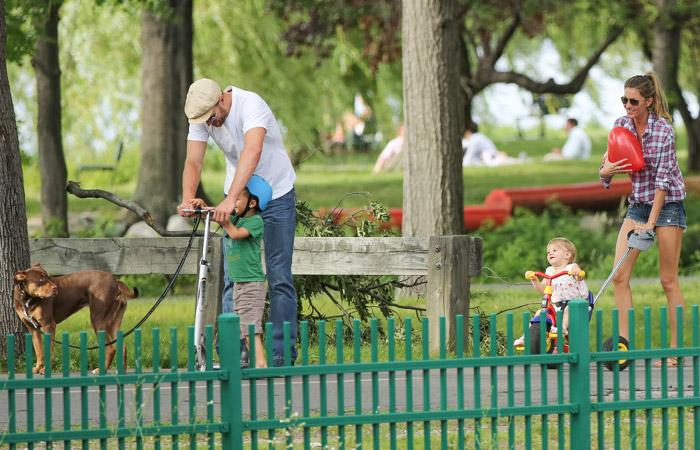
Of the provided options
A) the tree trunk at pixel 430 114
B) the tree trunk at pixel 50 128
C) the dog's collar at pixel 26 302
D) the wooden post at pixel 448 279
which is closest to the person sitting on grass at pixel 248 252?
the dog's collar at pixel 26 302

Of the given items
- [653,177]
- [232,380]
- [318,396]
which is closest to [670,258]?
[653,177]

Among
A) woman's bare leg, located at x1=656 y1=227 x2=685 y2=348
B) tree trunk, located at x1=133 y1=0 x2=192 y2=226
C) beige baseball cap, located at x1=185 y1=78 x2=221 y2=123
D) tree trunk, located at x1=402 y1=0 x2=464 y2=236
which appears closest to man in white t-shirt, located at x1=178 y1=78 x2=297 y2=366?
beige baseball cap, located at x1=185 y1=78 x2=221 y2=123

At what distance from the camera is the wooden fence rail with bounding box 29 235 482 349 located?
856 cm

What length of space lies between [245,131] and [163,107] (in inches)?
483

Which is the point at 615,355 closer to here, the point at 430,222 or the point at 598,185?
the point at 430,222

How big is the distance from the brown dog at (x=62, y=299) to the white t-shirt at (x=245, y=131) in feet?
3.60

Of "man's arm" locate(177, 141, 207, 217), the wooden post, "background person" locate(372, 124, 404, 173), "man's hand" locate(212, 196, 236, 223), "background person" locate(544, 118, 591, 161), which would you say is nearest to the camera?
"man's hand" locate(212, 196, 236, 223)

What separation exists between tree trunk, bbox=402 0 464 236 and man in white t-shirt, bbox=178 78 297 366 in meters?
4.88

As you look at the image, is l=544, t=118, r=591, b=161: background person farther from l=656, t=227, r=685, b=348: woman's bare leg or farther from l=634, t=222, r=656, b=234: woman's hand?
l=634, t=222, r=656, b=234: woman's hand

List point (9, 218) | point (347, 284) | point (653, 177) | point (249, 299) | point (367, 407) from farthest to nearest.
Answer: point (347, 284) < point (9, 218) < point (653, 177) < point (249, 299) < point (367, 407)

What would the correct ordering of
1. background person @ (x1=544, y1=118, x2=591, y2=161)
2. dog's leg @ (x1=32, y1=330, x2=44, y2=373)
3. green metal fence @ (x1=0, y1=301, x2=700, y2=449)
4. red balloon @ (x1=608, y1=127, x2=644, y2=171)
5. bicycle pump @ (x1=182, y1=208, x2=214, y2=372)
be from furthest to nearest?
background person @ (x1=544, y1=118, x2=591, y2=161), red balloon @ (x1=608, y1=127, x2=644, y2=171), dog's leg @ (x1=32, y1=330, x2=44, y2=373), bicycle pump @ (x1=182, y1=208, x2=214, y2=372), green metal fence @ (x1=0, y1=301, x2=700, y2=449)

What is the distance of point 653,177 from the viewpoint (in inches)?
311

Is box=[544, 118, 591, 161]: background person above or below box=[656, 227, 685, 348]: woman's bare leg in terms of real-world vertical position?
above

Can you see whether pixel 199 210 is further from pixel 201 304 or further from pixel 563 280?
pixel 563 280
